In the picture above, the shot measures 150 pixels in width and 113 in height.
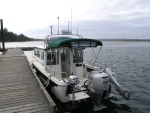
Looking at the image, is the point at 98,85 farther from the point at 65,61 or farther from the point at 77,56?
the point at 65,61

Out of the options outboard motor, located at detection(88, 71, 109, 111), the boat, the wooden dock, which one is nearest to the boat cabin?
the boat

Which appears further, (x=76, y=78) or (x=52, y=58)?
(x=52, y=58)

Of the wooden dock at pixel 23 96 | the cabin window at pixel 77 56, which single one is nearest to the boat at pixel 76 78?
the cabin window at pixel 77 56

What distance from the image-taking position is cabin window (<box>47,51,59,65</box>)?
10859mm

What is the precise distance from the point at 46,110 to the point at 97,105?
3.72 m

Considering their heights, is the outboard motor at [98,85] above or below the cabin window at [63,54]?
below

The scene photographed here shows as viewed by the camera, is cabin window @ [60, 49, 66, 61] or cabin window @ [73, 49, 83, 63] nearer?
cabin window @ [73, 49, 83, 63]

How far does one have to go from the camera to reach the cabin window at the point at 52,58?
35.6 ft

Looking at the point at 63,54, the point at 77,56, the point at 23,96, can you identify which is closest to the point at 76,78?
the point at 23,96

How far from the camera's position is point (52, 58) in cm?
1137

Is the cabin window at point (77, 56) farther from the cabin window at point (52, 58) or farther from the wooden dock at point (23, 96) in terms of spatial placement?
the wooden dock at point (23, 96)

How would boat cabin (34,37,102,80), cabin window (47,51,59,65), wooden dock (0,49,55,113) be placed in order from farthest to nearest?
cabin window (47,51,59,65), boat cabin (34,37,102,80), wooden dock (0,49,55,113)

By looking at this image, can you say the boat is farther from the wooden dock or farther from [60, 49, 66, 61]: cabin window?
the wooden dock

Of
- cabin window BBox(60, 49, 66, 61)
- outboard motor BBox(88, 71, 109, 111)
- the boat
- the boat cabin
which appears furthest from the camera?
cabin window BBox(60, 49, 66, 61)
